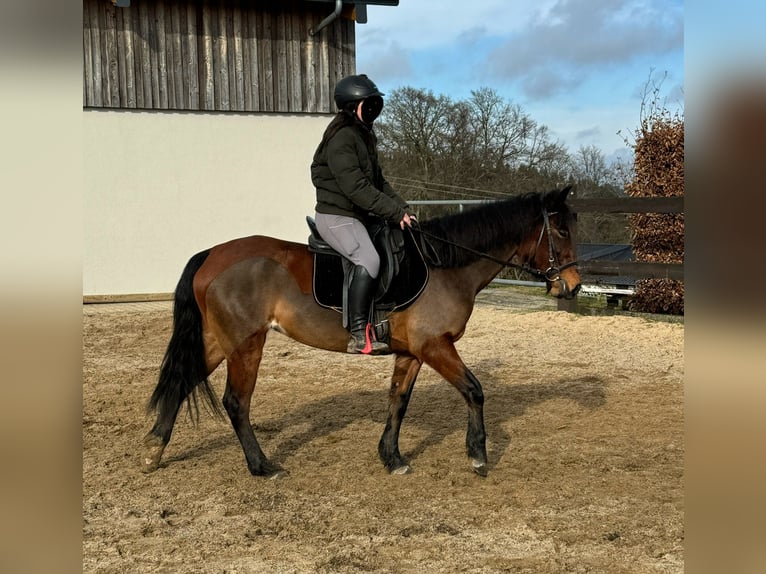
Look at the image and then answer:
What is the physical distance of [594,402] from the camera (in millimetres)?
6914

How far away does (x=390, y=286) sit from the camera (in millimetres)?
4953

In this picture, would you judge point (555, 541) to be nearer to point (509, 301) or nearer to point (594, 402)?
point (594, 402)

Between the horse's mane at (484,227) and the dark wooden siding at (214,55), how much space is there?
1005cm

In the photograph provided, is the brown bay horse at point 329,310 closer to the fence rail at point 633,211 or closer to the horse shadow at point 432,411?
the horse shadow at point 432,411

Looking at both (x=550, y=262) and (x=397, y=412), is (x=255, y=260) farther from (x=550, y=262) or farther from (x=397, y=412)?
(x=550, y=262)

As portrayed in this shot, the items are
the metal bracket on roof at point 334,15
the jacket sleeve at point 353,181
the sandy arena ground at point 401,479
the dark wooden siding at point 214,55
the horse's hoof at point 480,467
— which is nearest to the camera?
the sandy arena ground at point 401,479

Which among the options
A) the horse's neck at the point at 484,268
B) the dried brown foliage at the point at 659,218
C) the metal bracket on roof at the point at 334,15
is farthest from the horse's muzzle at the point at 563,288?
the metal bracket on roof at the point at 334,15

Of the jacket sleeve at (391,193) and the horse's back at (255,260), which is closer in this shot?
the jacket sleeve at (391,193)

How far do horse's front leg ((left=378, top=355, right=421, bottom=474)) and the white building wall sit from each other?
9.51m

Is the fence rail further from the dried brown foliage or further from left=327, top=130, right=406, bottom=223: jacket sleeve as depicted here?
left=327, top=130, right=406, bottom=223: jacket sleeve

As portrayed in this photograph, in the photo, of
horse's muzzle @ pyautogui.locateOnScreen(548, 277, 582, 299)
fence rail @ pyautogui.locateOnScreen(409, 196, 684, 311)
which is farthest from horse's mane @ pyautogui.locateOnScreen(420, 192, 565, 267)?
fence rail @ pyautogui.locateOnScreen(409, 196, 684, 311)

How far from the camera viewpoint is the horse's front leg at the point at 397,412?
5.06m
